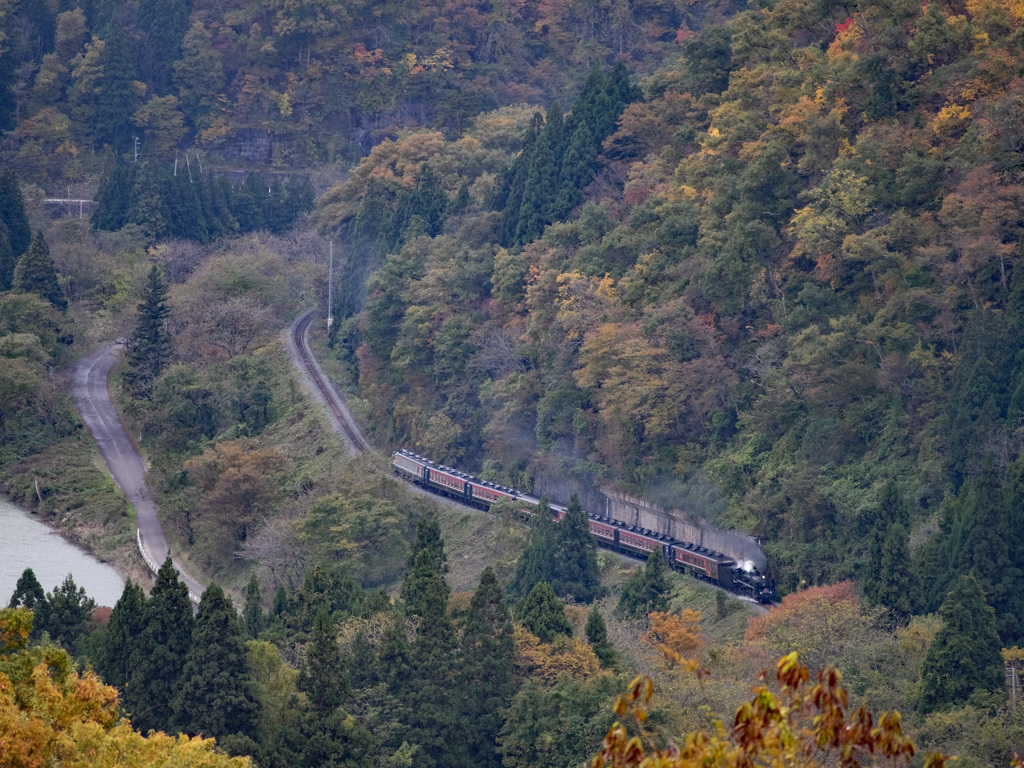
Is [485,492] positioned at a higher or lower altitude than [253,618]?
lower

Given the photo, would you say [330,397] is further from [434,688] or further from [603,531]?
[434,688]

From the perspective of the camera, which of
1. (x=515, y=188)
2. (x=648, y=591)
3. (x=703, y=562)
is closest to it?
(x=648, y=591)

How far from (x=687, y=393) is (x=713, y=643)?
43.2ft

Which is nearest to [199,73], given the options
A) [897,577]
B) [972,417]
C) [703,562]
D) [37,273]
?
[37,273]

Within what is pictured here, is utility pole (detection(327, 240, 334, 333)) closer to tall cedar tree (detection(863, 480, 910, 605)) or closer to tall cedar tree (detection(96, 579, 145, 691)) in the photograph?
tall cedar tree (detection(863, 480, 910, 605))

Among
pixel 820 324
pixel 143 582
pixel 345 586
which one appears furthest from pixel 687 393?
pixel 143 582

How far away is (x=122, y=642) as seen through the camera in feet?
115

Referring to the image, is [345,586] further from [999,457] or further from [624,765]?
[624,765]

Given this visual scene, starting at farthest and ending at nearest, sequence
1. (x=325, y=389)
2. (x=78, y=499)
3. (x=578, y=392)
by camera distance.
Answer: (x=325, y=389), (x=78, y=499), (x=578, y=392)

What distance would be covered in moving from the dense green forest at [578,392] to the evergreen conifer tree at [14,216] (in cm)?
28

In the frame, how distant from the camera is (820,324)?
49.1 metres

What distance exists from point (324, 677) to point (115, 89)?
7829 centimetres

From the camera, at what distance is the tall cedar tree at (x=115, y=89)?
101 metres

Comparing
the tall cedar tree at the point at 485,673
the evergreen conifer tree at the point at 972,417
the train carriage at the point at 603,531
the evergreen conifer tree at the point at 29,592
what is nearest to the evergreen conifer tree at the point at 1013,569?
the evergreen conifer tree at the point at 972,417
